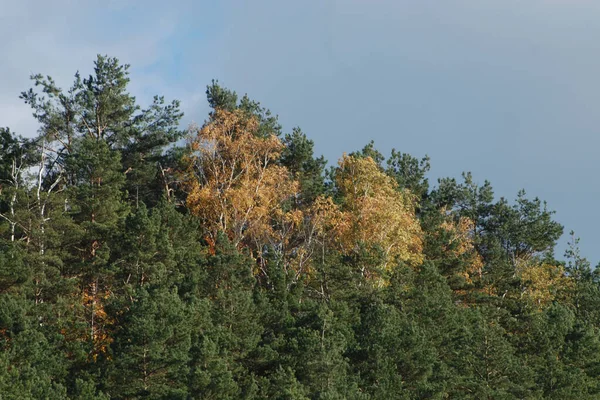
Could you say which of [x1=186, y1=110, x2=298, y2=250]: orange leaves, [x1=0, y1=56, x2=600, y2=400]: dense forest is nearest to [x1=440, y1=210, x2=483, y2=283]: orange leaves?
[x1=0, y1=56, x2=600, y2=400]: dense forest

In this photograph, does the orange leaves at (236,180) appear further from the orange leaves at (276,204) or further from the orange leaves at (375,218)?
the orange leaves at (375,218)

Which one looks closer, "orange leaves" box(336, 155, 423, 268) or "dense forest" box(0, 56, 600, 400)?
"dense forest" box(0, 56, 600, 400)

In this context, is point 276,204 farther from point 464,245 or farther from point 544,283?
point 544,283

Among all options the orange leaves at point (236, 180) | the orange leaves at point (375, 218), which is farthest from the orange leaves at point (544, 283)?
the orange leaves at point (236, 180)

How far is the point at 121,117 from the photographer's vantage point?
5500 cm

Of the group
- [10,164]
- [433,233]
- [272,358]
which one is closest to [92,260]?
[272,358]

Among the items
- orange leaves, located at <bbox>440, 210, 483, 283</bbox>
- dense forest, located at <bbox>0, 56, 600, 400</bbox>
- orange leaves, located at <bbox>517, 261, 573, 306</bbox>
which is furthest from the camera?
orange leaves, located at <bbox>517, 261, 573, 306</bbox>

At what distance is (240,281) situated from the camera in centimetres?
3912

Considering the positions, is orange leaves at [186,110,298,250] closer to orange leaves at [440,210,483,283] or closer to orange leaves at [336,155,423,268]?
orange leaves at [336,155,423,268]

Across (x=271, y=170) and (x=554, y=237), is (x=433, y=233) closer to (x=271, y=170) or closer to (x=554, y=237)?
(x=271, y=170)

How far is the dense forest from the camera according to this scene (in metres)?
32.4

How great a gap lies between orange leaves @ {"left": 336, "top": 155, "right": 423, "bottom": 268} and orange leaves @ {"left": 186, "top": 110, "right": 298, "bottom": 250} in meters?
3.96

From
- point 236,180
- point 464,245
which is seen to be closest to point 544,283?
point 464,245

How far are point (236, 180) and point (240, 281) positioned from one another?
52.5 feet
